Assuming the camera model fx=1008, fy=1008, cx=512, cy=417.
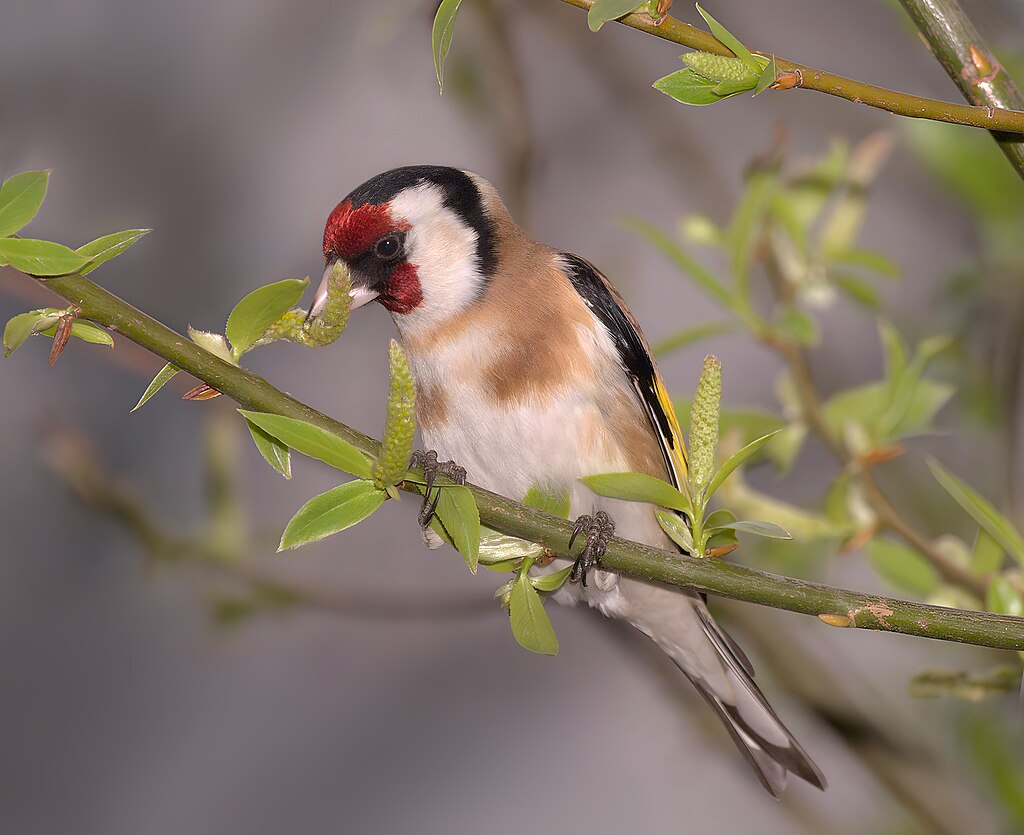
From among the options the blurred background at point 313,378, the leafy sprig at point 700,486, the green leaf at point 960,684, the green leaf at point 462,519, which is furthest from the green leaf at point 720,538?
the blurred background at point 313,378

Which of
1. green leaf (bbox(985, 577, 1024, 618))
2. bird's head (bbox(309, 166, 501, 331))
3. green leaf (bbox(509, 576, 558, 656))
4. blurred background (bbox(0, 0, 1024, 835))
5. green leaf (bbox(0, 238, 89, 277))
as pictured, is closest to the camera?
green leaf (bbox(0, 238, 89, 277))

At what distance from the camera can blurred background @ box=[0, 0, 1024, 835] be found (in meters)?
1.07

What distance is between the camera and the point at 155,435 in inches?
44.5

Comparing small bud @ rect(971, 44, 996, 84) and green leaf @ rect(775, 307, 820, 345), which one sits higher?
small bud @ rect(971, 44, 996, 84)

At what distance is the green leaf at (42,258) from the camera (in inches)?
12.1

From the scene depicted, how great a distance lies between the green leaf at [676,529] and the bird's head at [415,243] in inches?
11.0

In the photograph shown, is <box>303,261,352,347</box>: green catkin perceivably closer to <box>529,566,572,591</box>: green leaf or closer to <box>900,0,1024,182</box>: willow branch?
<box>529,566,572,591</box>: green leaf

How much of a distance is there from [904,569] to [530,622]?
1.01 feet

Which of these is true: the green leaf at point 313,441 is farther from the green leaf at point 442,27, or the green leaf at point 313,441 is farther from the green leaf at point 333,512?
the green leaf at point 442,27

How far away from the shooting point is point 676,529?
0.39 m

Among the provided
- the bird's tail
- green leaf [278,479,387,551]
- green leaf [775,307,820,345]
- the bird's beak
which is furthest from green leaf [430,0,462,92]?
the bird's tail

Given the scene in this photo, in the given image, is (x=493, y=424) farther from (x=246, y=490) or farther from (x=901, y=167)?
(x=901, y=167)

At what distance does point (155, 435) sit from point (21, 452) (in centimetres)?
14

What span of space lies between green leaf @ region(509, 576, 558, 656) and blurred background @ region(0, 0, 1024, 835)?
0.60 meters
